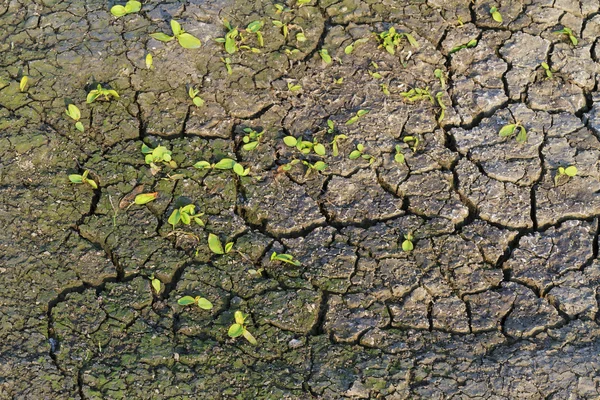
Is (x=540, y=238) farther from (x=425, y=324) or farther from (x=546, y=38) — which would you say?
(x=546, y=38)

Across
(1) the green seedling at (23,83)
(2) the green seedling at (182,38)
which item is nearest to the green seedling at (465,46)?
(2) the green seedling at (182,38)

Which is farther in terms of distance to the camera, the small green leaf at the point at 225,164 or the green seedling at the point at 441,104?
the green seedling at the point at 441,104

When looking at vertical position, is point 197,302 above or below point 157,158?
below

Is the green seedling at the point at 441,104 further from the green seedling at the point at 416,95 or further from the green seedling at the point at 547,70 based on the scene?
the green seedling at the point at 547,70

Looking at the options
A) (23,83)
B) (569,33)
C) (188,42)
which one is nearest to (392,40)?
(569,33)

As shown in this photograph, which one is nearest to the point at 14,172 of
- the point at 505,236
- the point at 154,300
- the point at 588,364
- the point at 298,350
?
the point at 154,300

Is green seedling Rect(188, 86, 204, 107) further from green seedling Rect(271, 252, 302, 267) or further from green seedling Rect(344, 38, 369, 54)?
green seedling Rect(271, 252, 302, 267)

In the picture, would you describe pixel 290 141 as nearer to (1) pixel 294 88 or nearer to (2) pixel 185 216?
(1) pixel 294 88
